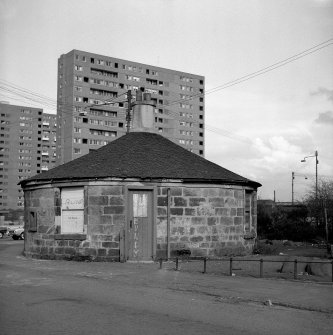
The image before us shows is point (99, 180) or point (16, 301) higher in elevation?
point (99, 180)

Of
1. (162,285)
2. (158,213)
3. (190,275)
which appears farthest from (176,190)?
(162,285)

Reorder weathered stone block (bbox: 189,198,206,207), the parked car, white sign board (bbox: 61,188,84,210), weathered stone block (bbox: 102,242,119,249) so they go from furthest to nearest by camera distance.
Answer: the parked car < weathered stone block (bbox: 189,198,206,207) < white sign board (bbox: 61,188,84,210) < weathered stone block (bbox: 102,242,119,249)

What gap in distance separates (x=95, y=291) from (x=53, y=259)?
27.2 feet

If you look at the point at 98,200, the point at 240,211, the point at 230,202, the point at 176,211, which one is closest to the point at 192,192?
the point at 176,211

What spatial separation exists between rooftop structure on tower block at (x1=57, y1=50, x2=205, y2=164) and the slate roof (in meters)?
76.1

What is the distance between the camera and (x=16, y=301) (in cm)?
975

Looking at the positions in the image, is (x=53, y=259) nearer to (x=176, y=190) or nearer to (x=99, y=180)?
(x=99, y=180)

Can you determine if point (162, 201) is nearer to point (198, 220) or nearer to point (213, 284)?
point (198, 220)

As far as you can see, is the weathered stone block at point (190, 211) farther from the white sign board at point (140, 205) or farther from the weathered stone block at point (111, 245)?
the weathered stone block at point (111, 245)

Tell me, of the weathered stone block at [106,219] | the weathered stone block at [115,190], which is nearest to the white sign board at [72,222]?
the weathered stone block at [106,219]

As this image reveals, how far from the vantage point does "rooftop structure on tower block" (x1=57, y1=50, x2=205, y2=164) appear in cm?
10594

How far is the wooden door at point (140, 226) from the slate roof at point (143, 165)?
86cm

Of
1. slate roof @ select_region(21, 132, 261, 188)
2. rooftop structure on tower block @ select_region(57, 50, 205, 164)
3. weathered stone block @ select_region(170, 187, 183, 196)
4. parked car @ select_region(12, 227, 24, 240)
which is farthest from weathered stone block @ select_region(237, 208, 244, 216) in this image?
rooftop structure on tower block @ select_region(57, 50, 205, 164)

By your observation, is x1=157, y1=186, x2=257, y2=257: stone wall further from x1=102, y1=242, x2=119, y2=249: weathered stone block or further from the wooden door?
x1=102, y1=242, x2=119, y2=249: weathered stone block
